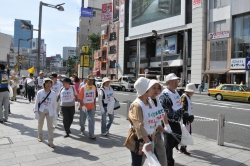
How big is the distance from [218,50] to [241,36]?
3229mm

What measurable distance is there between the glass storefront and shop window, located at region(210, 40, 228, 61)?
1.14 m

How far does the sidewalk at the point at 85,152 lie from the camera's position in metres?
4.46

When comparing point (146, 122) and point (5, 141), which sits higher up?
point (146, 122)

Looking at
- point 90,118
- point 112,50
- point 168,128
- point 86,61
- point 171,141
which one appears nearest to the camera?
point 168,128

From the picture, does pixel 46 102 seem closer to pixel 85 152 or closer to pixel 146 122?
pixel 85 152

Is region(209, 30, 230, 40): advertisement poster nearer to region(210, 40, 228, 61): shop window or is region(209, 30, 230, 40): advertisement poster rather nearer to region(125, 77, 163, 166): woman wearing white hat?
region(210, 40, 228, 61): shop window

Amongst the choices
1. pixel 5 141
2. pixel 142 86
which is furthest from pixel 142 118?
pixel 5 141

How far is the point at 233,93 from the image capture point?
18.2 meters

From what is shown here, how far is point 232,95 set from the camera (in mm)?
18281

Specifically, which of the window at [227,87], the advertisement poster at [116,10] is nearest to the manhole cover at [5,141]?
the window at [227,87]

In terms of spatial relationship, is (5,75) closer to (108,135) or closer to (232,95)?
(108,135)

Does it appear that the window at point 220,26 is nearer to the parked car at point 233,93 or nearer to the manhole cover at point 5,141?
the parked car at point 233,93

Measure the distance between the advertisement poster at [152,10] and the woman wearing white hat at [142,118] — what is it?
36.2 metres

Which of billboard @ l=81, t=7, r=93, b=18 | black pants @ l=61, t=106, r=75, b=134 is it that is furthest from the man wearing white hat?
billboard @ l=81, t=7, r=93, b=18
